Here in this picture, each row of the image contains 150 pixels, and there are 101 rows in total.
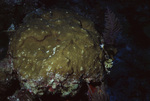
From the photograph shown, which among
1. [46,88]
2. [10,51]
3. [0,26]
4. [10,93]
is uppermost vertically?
[0,26]

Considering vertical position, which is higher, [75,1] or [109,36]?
[75,1]

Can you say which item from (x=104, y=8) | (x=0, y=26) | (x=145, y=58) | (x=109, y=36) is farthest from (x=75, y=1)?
(x=145, y=58)

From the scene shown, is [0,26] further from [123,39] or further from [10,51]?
[123,39]

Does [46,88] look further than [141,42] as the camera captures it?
No

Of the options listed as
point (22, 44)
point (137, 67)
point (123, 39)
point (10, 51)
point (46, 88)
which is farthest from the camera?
point (123, 39)

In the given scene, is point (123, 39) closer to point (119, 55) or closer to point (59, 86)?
point (119, 55)

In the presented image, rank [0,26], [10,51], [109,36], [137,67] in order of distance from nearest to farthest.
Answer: [10,51], [0,26], [109,36], [137,67]

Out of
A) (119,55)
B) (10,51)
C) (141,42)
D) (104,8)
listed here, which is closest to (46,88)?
(10,51)
